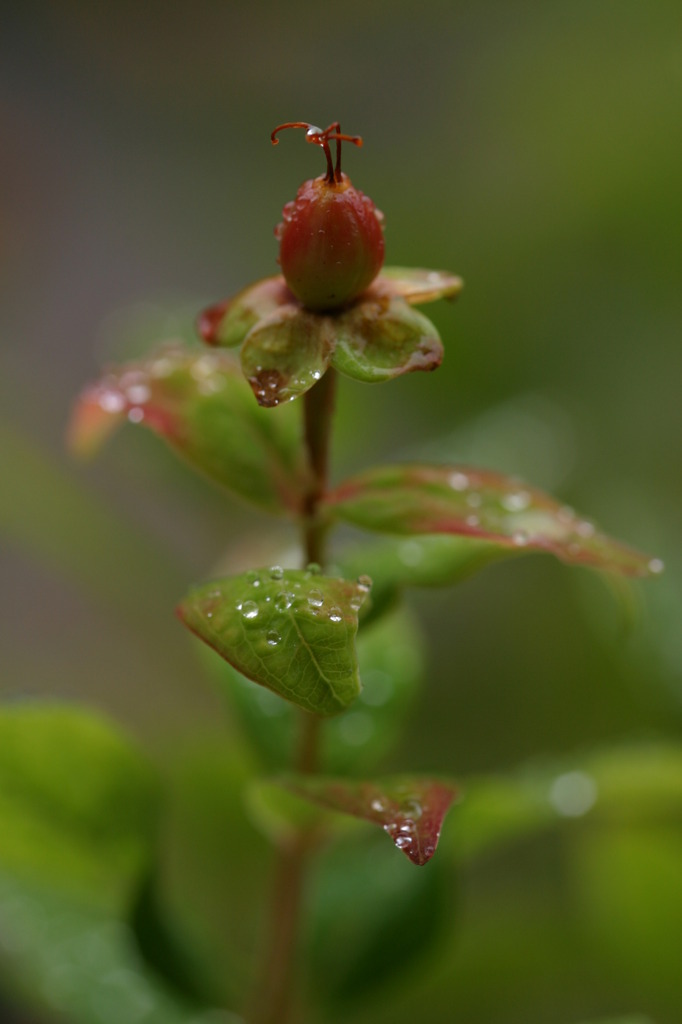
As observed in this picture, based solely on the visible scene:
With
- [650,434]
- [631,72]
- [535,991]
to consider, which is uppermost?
[631,72]

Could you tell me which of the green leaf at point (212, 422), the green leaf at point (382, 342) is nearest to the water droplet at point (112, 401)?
the green leaf at point (212, 422)

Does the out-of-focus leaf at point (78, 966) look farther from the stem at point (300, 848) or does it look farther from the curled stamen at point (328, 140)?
the curled stamen at point (328, 140)

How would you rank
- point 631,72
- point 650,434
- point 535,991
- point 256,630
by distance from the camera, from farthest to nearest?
point 631,72 → point 650,434 → point 535,991 → point 256,630

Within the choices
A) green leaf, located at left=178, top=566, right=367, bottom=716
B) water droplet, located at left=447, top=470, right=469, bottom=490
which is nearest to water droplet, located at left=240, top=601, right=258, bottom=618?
green leaf, located at left=178, top=566, right=367, bottom=716

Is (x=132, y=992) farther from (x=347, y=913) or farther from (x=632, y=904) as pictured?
(x=632, y=904)

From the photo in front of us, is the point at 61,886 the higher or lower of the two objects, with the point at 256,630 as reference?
lower

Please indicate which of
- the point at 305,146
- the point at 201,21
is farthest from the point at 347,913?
the point at 201,21
